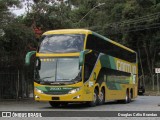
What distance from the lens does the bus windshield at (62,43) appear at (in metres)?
22.5

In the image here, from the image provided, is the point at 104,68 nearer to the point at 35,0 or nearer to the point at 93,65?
the point at 93,65

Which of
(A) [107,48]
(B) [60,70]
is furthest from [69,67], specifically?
(A) [107,48]

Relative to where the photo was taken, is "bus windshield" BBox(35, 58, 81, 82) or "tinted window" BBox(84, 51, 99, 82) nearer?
"bus windshield" BBox(35, 58, 81, 82)

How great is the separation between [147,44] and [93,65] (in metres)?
39.5

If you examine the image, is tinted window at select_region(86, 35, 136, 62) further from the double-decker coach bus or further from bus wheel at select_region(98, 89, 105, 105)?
bus wheel at select_region(98, 89, 105, 105)

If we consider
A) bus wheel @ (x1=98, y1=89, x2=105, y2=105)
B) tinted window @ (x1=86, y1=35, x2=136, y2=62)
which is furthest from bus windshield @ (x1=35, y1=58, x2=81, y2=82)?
bus wheel @ (x1=98, y1=89, x2=105, y2=105)

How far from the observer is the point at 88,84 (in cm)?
2267

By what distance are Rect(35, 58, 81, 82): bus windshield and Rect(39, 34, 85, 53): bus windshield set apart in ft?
1.81

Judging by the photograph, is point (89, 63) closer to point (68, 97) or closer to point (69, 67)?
point (69, 67)

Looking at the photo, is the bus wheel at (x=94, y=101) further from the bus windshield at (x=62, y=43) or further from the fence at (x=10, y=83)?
the fence at (x=10, y=83)

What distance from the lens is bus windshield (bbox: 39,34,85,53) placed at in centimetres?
2247

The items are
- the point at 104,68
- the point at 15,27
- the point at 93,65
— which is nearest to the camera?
the point at 93,65

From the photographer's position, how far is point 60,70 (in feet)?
72.7

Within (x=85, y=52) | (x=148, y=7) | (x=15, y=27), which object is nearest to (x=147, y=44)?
(x=148, y=7)
